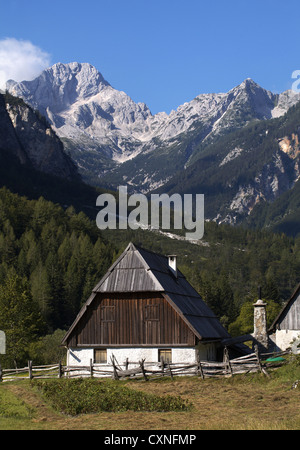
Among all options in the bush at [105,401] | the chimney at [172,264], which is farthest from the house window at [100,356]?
the bush at [105,401]

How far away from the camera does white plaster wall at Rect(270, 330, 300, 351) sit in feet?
169

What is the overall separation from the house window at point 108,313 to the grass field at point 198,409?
698 centimetres

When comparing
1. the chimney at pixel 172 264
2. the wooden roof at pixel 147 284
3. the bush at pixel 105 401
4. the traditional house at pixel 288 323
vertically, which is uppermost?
the chimney at pixel 172 264

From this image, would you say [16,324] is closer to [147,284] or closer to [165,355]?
[147,284]

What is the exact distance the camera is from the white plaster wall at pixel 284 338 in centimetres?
5150

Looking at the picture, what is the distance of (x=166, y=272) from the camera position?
149 ft

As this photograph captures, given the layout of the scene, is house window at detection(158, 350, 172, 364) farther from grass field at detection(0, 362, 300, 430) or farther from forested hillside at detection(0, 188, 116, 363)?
forested hillside at detection(0, 188, 116, 363)

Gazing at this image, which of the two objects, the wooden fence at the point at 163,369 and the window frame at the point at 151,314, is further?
the window frame at the point at 151,314

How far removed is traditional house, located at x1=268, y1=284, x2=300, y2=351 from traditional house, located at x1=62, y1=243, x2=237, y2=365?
1113 cm

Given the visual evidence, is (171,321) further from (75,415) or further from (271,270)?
(271,270)

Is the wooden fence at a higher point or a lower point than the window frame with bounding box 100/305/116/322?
lower

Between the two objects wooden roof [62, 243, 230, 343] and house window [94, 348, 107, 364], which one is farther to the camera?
house window [94, 348, 107, 364]

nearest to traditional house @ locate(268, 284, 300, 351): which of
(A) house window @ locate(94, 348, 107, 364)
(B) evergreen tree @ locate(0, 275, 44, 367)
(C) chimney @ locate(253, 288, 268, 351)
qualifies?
(C) chimney @ locate(253, 288, 268, 351)

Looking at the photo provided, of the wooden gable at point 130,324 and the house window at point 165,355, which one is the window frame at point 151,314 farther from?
the house window at point 165,355
